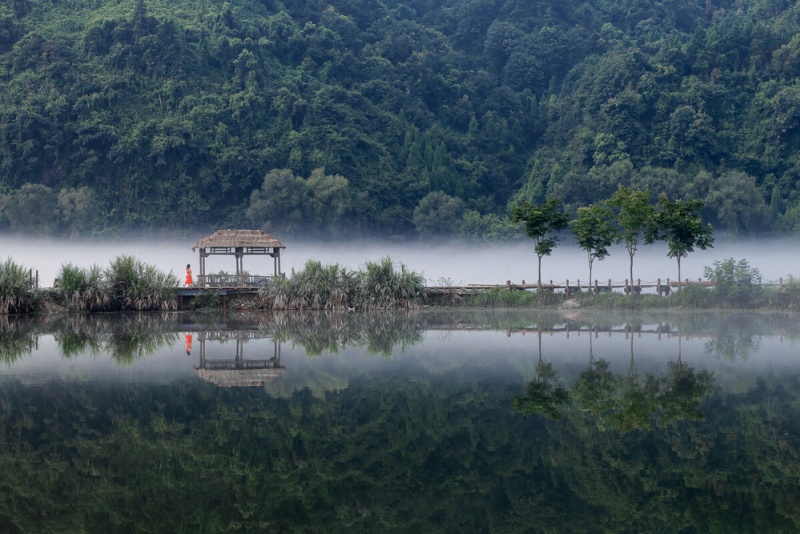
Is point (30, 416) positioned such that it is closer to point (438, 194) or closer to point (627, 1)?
point (438, 194)

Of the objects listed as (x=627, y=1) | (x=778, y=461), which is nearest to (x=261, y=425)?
(x=778, y=461)

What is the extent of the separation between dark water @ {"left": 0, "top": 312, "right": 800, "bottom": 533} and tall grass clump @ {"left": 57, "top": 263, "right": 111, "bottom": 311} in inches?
582

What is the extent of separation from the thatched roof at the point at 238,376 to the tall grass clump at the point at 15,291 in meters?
18.3

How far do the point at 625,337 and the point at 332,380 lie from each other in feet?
34.1

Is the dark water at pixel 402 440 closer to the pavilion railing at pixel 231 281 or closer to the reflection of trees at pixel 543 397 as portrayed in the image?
the reflection of trees at pixel 543 397

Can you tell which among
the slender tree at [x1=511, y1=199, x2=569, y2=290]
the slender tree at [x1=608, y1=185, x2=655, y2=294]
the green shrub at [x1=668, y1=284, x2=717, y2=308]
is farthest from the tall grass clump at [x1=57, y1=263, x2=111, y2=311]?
the green shrub at [x1=668, y1=284, x2=717, y2=308]

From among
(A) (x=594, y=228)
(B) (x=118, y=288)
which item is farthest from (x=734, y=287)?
(B) (x=118, y=288)

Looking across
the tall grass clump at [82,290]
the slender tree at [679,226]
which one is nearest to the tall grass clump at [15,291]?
the tall grass clump at [82,290]

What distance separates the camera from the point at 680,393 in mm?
14914

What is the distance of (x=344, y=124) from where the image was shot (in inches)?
3140

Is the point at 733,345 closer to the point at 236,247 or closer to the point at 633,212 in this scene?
the point at 633,212

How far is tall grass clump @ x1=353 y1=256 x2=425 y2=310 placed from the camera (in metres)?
38.2

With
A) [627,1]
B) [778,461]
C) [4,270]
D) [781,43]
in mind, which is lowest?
[778,461]

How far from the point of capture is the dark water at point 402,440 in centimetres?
927
